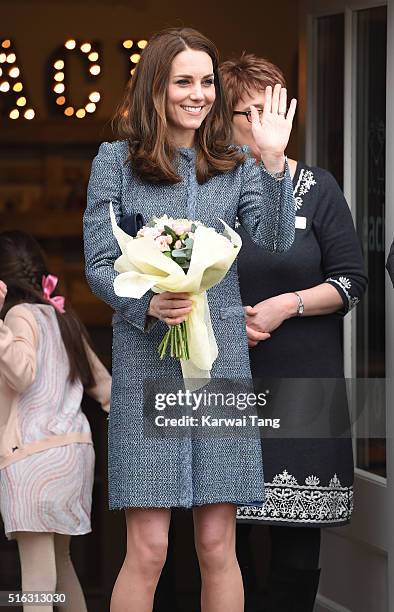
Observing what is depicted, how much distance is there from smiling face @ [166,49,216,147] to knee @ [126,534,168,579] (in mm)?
949

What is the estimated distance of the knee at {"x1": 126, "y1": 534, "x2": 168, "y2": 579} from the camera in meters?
2.86

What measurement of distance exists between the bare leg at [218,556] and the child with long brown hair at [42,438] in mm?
880

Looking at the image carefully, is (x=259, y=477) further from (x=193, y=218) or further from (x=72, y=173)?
(x=72, y=173)

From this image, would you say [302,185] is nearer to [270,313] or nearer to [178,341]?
[270,313]

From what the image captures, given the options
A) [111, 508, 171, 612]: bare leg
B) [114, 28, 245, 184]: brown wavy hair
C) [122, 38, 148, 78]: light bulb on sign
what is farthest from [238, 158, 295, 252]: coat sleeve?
[122, 38, 148, 78]: light bulb on sign

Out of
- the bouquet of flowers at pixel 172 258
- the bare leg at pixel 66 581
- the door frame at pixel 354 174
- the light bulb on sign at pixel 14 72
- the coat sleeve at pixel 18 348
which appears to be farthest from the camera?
the light bulb on sign at pixel 14 72

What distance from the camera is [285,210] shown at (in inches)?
114

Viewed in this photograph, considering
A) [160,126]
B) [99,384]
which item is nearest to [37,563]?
[99,384]

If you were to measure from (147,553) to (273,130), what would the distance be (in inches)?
39.2

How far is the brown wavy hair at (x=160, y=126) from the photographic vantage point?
294 cm

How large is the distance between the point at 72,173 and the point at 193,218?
6.61 m

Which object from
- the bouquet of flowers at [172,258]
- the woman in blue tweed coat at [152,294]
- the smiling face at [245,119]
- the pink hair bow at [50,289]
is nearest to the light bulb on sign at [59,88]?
the pink hair bow at [50,289]

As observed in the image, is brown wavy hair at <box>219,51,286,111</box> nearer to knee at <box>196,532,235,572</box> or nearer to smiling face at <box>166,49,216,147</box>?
smiling face at <box>166,49,216,147</box>

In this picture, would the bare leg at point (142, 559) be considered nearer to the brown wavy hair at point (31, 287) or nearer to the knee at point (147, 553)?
the knee at point (147, 553)
